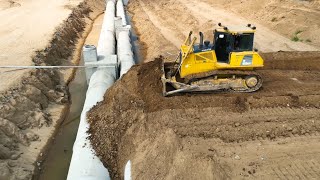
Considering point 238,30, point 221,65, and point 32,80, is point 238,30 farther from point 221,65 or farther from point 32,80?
point 32,80

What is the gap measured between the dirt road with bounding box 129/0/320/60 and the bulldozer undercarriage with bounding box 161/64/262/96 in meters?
5.81

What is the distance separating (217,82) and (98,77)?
4929mm

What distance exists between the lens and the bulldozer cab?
10367 mm

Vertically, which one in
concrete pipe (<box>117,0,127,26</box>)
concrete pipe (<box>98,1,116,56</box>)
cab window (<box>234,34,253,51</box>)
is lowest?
concrete pipe (<box>117,0,127,26</box>)

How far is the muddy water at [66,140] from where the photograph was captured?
403 inches

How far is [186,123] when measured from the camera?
30.1ft

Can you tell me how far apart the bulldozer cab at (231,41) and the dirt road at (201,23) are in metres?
5.71

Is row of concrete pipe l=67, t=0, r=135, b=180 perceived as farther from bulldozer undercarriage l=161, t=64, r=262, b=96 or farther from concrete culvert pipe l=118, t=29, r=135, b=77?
bulldozer undercarriage l=161, t=64, r=262, b=96

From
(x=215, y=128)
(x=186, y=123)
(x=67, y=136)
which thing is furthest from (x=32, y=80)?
(x=215, y=128)

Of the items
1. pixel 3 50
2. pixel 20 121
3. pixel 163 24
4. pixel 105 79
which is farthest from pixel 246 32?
pixel 163 24

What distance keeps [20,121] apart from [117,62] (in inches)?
189

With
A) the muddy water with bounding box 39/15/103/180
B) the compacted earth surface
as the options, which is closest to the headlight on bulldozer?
the compacted earth surface

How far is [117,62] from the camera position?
46.2ft

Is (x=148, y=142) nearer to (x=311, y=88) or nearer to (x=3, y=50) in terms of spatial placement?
(x=311, y=88)
